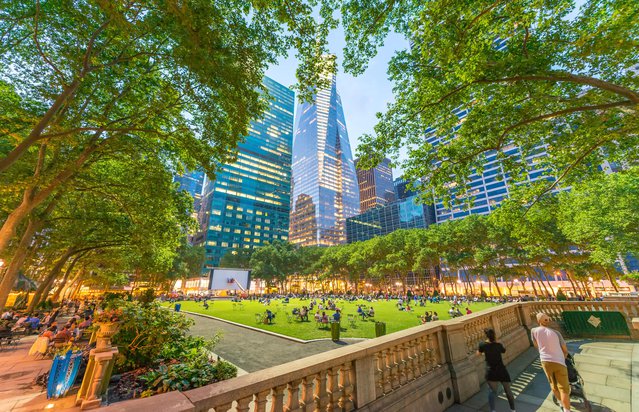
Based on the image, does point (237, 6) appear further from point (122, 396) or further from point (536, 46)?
point (122, 396)

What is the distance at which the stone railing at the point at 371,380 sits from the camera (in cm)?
266

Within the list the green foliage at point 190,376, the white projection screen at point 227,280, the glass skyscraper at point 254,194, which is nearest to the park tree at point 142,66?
the green foliage at point 190,376

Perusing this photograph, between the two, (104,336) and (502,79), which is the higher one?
(502,79)

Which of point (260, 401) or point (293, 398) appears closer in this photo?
point (260, 401)

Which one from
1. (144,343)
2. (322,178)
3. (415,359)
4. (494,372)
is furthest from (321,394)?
(322,178)

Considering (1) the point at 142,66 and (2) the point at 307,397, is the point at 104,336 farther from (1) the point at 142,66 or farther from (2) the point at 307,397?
(1) the point at 142,66

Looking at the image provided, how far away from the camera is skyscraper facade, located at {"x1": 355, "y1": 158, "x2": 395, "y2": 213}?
529 ft

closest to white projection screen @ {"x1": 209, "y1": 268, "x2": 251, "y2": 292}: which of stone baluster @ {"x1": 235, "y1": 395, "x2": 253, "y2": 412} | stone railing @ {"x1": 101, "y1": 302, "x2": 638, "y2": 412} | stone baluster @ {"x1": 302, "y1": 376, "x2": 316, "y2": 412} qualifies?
stone railing @ {"x1": 101, "y1": 302, "x2": 638, "y2": 412}

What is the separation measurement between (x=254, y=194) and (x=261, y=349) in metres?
109

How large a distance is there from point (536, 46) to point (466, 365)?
9.75m

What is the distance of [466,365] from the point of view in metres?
5.91

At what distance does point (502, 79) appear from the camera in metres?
7.53

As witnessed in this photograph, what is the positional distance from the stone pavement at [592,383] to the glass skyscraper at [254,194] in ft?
308

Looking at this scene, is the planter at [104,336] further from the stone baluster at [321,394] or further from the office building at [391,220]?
the office building at [391,220]
